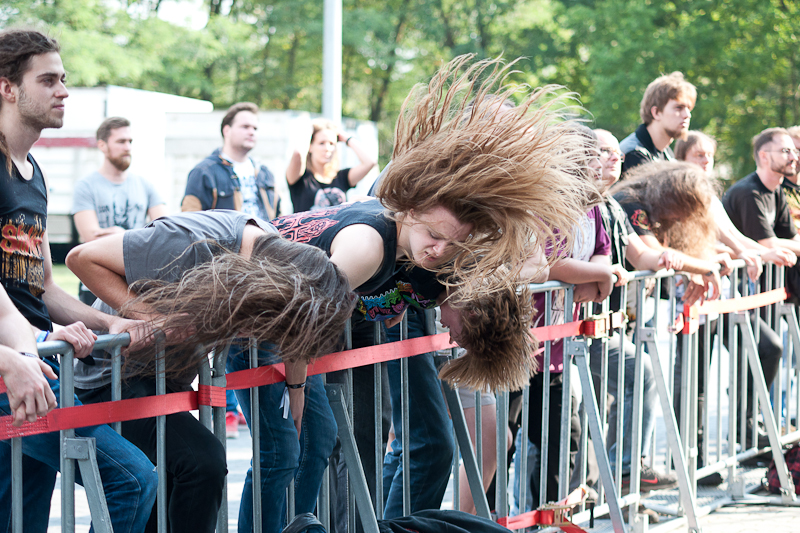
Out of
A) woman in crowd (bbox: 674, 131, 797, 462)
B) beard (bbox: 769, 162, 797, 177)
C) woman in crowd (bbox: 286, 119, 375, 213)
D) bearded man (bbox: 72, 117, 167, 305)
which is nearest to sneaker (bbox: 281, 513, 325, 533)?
woman in crowd (bbox: 674, 131, 797, 462)

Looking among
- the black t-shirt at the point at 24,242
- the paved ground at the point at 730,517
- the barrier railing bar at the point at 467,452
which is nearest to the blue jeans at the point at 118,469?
the black t-shirt at the point at 24,242

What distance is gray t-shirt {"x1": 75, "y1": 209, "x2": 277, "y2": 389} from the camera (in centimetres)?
264

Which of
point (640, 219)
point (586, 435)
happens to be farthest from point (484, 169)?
point (640, 219)

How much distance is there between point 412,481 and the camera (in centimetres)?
347

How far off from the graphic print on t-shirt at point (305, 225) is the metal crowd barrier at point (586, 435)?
0.41m

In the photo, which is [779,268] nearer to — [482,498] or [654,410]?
[654,410]

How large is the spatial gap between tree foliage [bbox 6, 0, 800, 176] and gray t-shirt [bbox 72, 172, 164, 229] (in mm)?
10909

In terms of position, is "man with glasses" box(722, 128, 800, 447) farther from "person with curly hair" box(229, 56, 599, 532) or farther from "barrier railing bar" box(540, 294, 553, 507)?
"person with curly hair" box(229, 56, 599, 532)

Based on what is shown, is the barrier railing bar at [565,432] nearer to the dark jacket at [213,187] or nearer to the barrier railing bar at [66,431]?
the barrier railing bar at [66,431]

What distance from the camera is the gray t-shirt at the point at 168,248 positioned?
2.64 m

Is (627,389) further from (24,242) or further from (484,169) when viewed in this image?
(24,242)

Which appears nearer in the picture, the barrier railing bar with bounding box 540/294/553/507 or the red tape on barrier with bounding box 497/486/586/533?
the red tape on barrier with bounding box 497/486/586/533

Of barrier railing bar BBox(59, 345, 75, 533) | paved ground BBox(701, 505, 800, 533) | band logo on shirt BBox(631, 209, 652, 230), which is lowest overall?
paved ground BBox(701, 505, 800, 533)

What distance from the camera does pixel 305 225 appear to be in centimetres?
295
